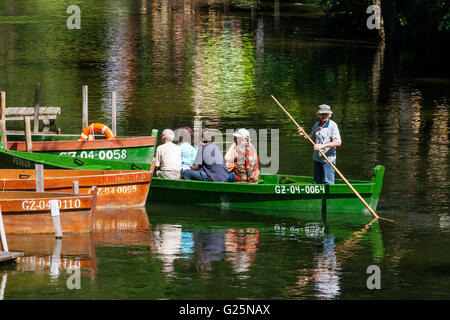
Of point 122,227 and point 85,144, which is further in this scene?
point 85,144

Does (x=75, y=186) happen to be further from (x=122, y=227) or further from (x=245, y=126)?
(x=245, y=126)

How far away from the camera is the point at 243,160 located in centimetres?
2216

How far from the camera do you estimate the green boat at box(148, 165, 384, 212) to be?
21469 millimetres

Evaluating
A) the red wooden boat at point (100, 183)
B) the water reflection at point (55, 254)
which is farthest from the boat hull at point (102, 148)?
the water reflection at point (55, 254)

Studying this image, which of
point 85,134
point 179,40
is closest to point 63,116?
point 85,134

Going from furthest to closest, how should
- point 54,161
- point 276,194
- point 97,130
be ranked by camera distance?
point 97,130 < point 54,161 < point 276,194

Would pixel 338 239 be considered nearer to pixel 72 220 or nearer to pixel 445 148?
pixel 72 220

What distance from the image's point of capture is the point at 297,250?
18797 millimetres

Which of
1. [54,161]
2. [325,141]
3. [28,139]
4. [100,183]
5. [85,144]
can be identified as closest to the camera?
[325,141]

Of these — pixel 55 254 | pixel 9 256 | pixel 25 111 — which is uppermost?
pixel 25 111

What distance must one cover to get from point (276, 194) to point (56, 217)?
17.2 ft

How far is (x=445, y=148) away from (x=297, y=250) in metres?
12.5

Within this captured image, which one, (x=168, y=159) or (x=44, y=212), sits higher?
(x=168, y=159)

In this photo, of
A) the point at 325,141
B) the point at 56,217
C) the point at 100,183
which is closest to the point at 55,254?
the point at 56,217
